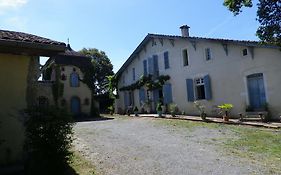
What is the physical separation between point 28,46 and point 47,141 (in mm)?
2059

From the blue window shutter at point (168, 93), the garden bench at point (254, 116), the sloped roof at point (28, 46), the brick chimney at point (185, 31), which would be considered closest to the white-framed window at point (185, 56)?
the blue window shutter at point (168, 93)

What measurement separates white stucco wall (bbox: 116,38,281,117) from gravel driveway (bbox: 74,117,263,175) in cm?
517

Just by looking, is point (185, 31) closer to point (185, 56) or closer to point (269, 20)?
point (185, 56)

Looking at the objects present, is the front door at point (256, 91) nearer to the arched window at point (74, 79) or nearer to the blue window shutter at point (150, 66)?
the blue window shutter at point (150, 66)

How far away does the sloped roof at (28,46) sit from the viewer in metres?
6.18

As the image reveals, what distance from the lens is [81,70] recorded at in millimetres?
29125

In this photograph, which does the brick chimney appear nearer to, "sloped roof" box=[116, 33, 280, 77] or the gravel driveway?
"sloped roof" box=[116, 33, 280, 77]

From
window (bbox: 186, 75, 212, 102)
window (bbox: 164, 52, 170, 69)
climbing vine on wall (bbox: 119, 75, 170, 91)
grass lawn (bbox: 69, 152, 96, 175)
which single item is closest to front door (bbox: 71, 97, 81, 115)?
climbing vine on wall (bbox: 119, 75, 170, 91)

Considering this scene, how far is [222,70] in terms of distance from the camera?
18281 millimetres

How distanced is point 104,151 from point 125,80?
19.6 m

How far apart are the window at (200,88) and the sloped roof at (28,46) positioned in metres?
14.3

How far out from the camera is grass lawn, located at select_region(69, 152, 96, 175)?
6.80 metres

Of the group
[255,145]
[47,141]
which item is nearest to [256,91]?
[255,145]

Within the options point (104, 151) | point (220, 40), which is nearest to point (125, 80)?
point (220, 40)
